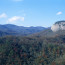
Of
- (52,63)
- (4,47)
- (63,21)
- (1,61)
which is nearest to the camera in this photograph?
(52,63)

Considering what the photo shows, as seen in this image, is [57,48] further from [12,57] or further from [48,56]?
[12,57]

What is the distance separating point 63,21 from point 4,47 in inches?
2446

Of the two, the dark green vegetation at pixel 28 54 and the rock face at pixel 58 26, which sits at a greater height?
the rock face at pixel 58 26

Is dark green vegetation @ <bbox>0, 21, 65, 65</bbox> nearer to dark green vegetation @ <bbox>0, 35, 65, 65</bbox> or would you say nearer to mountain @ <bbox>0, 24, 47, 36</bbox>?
dark green vegetation @ <bbox>0, 35, 65, 65</bbox>

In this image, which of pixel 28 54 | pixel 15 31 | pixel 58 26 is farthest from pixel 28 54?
pixel 15 31

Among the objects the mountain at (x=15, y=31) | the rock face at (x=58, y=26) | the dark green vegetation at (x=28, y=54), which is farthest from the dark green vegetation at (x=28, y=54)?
the mountain at (x=15, y=31)

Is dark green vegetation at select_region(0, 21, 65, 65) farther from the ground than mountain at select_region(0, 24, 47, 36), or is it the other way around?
mountain at select_region(0, 24, 47, 36)

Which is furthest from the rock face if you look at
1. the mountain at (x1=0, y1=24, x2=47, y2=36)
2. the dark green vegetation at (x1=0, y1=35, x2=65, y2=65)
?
the dark green vegetation at (x1=0, y1=35, x2=65, y2=65)

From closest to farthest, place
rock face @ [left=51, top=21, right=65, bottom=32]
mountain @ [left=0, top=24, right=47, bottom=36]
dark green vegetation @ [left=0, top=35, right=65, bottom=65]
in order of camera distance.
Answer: dark green vegetation @ [left=0, top=35, right=65, bottom=65] → rock face @ [left=51, top=21, right=65, bottom=32] → mountain @ [left=0, top=24, right=47, bottom=36]

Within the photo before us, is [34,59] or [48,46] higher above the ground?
[48,46]

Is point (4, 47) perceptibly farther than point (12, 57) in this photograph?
Yes

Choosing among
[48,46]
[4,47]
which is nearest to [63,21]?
[48,46]

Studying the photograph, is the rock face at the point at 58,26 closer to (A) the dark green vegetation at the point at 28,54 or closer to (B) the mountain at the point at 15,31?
(B) the mountain at the point at 15,31

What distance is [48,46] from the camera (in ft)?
99.8
